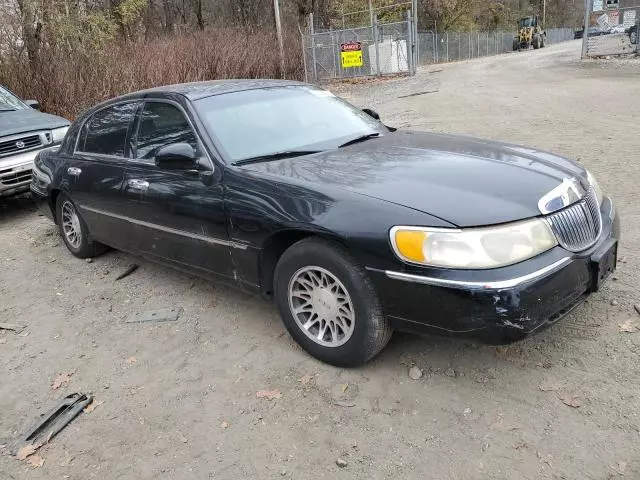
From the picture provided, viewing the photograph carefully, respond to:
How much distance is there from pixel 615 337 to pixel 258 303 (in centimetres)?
240

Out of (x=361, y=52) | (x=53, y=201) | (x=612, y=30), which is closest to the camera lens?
(x=53, y=201)

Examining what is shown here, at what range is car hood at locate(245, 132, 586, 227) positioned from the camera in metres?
2.90

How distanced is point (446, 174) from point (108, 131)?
118 inches

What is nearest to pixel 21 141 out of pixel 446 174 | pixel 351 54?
pixel 446 174

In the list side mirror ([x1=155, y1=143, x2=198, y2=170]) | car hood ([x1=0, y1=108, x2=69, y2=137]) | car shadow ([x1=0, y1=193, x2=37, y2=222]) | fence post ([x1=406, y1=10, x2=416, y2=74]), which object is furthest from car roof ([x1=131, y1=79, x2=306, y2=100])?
fence post ([x1=406, y1=10, x2=416, y2=74])

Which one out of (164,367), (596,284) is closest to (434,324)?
(596,284)

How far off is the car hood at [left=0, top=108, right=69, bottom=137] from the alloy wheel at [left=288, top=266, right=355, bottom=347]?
19.2 ft

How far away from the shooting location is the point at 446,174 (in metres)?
3.26

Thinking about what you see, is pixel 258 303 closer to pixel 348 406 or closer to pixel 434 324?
pixel 348 406

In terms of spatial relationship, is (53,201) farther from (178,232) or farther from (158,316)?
(178,232)

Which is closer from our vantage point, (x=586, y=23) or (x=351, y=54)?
(x=586, y=23)

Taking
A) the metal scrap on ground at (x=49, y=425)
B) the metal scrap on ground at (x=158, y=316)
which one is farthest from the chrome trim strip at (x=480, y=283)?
the metal scrap on ground at (x=158, y=316)

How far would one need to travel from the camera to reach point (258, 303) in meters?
Answer: 4.36

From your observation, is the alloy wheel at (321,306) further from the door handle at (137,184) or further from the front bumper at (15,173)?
the front bumper at (15,173)
